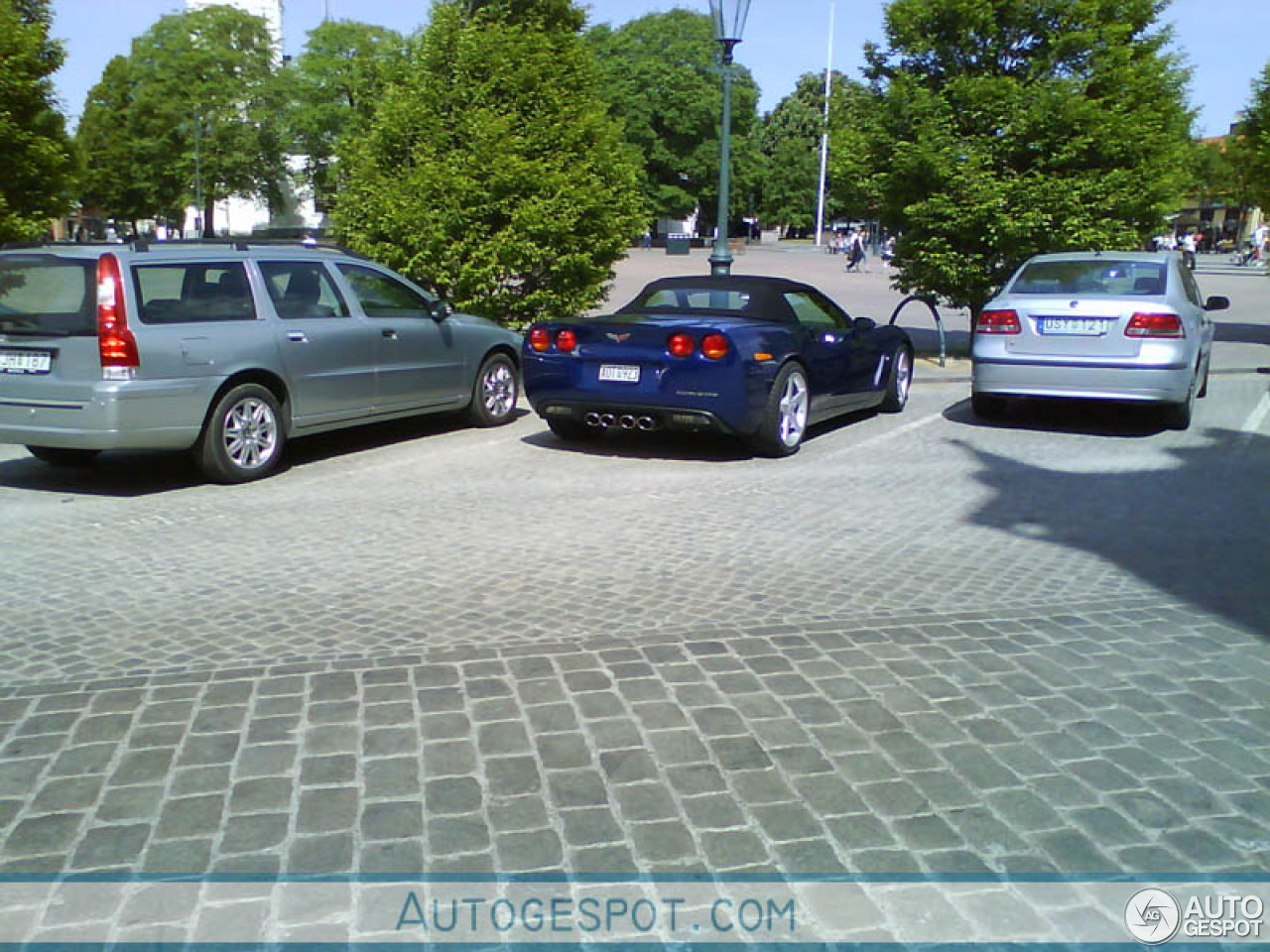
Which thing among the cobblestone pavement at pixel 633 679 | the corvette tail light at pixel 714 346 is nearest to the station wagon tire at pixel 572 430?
the corvette tail light at pixel 714 346

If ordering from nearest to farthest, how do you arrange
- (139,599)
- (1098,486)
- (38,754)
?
(38,754) → (139,599) → (1098,486)

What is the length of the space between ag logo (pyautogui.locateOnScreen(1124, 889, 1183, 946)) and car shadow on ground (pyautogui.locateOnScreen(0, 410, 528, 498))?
6902 millimetres

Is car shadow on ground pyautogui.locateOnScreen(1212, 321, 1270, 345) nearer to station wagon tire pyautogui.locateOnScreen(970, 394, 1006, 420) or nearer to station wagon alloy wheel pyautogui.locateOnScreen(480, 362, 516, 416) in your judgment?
station wagon tire pyautogui.locateOnScreen(970, 394, 1006, 420)

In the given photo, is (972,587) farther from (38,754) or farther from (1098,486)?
(38,754)

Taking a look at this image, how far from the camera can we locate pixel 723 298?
32.8ft

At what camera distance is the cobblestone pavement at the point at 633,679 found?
11.2 ft

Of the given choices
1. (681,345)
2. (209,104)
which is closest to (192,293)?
(681,345)

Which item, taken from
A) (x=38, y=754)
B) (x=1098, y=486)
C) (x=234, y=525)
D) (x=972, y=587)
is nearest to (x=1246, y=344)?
(x=1098, y=486)

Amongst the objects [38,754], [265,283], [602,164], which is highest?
[602,164]

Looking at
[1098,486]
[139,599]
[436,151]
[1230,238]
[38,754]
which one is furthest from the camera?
[1230,238]

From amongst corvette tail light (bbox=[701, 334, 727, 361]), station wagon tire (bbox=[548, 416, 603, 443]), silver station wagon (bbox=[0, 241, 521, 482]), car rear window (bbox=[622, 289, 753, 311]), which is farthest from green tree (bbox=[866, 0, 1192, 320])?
silver station wagon (bbox=[0, 241, 521, 482])

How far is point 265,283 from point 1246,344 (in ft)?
56.1

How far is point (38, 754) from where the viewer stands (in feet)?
12.8

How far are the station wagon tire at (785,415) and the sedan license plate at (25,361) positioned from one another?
197 inches
